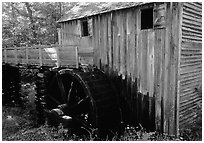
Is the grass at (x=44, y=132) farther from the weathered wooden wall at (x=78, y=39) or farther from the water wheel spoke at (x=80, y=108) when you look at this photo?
the weathered wooden wall at (x=78, y=39)

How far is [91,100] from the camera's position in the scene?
280 inches

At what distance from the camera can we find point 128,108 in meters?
7.73

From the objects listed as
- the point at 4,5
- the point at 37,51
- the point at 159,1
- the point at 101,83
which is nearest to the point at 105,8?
the point at 159,1

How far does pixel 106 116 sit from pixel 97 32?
11.0ft

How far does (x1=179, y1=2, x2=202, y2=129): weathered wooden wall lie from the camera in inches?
261

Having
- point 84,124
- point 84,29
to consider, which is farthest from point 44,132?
point 84,29

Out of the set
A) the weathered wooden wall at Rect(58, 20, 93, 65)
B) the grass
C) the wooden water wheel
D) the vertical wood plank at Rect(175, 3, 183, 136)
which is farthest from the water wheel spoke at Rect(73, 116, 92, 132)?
the vertical wood plank at Rect(175, 3, 183, 136)

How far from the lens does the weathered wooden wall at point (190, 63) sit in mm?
6637

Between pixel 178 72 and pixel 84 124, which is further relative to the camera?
pixel 84 124

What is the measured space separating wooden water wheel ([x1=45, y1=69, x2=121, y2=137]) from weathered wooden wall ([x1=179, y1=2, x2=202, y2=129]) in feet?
7.94

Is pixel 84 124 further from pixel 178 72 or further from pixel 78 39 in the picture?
pixel 178 72

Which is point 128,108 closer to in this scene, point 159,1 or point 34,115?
point 159,1

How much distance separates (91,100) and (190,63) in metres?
3.68

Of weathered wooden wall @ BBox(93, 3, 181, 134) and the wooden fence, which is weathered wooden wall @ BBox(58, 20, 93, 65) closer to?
the wooden fence
